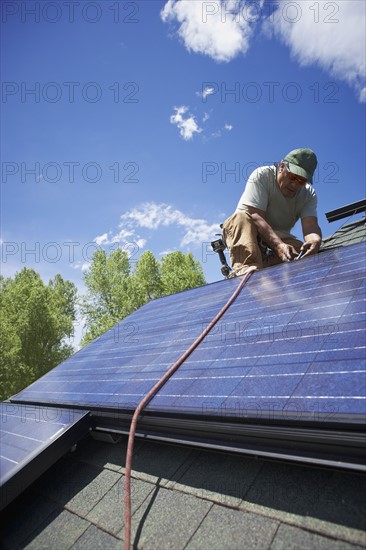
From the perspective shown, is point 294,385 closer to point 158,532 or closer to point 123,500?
point 158,532

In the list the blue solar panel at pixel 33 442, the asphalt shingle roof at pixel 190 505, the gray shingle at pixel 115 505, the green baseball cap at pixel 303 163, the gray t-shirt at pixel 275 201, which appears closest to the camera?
the asphalt shingle roof at pixel 190 505

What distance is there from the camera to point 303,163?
14.2 feet

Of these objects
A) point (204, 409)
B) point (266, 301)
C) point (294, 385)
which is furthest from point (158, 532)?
point (266, 301)

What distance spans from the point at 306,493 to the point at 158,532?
658 millimetres

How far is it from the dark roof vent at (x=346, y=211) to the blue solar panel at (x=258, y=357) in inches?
214

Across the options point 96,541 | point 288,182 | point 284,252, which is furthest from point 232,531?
point 288,182

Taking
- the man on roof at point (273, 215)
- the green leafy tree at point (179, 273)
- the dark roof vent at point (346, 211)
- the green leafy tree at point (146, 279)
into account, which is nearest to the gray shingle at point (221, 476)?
the man on roof at point (273, 215)

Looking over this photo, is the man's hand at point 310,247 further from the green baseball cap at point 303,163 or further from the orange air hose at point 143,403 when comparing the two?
the orange air hose at point 143,403

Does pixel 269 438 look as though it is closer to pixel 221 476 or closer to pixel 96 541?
pixel 221 476

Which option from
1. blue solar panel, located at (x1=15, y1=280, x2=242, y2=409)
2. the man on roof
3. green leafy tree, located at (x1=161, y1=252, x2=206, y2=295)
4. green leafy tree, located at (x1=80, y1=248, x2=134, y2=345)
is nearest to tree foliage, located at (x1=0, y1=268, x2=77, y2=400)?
green leafy tree, located at (x1=80, y1=248, x2=134, y2=345)

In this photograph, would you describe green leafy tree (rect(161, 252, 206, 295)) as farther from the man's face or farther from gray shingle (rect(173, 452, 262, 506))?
gray shingle (rect(173, 452, 262, 506))

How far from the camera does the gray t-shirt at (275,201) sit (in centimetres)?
479

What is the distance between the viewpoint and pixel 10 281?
77.8 ft

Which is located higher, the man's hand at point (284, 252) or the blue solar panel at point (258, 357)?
the man's hand at point (284, 252)
